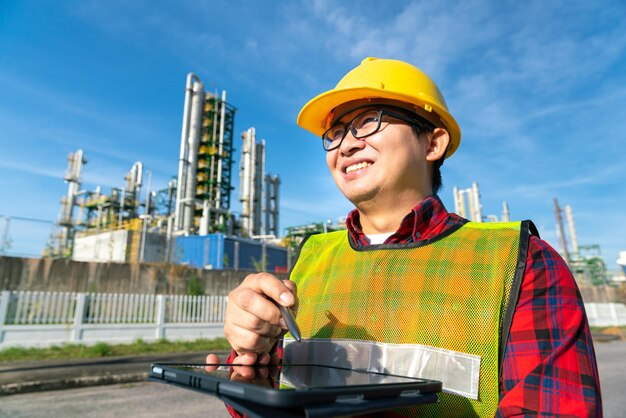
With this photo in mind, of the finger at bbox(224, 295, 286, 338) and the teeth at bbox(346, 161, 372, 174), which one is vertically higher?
the teeth at bbox(346, 161, 372, 174)

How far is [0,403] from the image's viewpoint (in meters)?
4.75

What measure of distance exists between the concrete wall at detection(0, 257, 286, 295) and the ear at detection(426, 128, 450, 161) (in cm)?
1326

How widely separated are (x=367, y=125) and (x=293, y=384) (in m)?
1.04

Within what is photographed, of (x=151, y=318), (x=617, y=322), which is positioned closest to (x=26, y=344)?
(x=151, y=318)

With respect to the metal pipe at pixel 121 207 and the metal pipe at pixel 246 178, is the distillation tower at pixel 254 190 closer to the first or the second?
the metal pipe at pixel 246 178

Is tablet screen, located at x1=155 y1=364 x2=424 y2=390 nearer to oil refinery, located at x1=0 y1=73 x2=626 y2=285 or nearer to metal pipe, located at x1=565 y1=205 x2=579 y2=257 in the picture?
oil refinery, located at x1=0 y1=73 x2=626 y2=285

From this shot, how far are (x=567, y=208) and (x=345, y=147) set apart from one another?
5079 centimetres

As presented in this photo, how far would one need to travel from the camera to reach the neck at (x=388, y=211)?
150 cm

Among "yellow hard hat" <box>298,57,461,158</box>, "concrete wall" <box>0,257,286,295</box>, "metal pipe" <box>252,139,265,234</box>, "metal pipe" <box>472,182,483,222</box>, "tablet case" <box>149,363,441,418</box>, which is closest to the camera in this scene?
"tablet case" <box>149,363,441,418</box>

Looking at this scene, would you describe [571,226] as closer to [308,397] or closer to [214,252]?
[214,252]

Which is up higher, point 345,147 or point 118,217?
point 118,217

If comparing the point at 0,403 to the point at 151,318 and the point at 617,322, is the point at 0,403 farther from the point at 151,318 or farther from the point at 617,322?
the point at 617,322

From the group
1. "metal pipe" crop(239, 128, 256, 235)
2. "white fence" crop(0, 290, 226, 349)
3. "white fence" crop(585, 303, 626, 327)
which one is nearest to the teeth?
"white fence" crop(0, 290, 226, 349)

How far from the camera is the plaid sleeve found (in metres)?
0.89
